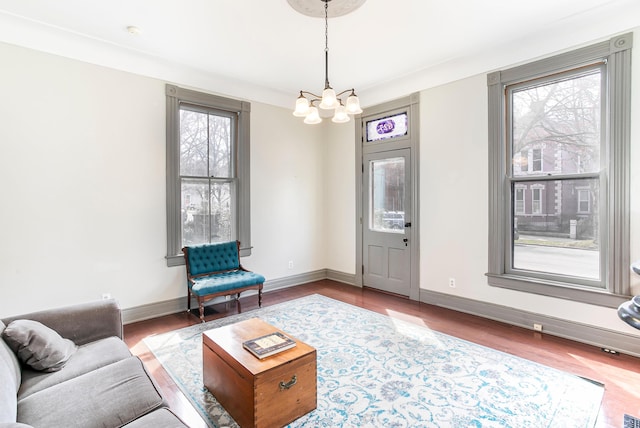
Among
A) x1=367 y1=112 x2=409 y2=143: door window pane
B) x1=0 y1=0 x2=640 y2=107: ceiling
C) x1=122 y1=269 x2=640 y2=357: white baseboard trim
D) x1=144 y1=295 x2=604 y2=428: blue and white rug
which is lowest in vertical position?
x1=144 y1=295 x2=604 y2=428: blue and white rug

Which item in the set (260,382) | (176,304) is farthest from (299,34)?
(176,304)

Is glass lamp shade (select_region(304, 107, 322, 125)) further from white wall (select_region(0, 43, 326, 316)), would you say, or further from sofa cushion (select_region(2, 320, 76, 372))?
sofa cushion (select_region(2, 320, 76, 372))

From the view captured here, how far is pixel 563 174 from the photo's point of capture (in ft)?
10.9

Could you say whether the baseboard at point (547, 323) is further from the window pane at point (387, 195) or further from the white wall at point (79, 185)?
the white wall at point (79, 185)

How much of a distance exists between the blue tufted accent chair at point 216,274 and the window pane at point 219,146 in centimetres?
106

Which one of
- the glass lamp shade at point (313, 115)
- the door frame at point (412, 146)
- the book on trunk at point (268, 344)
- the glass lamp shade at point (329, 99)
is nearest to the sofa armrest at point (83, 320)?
the book on trunk at point (268, 344)

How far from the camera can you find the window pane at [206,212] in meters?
4.30

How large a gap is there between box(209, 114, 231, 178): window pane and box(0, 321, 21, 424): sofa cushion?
2.95m

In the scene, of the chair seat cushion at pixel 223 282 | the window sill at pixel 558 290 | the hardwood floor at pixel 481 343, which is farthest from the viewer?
the chair seat cushion at pixel 223 282

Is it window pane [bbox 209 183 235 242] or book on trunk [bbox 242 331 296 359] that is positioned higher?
window pane [bbox 209 183 235 242]

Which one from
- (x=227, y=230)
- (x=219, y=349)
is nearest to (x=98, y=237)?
(x=227, y=230)

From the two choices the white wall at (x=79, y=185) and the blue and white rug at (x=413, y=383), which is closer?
the blue and white rug at (x=413, y=383)

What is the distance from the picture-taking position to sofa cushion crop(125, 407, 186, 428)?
140cm

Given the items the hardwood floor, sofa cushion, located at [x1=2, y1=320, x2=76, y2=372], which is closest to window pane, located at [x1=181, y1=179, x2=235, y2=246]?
the hardwood floor
